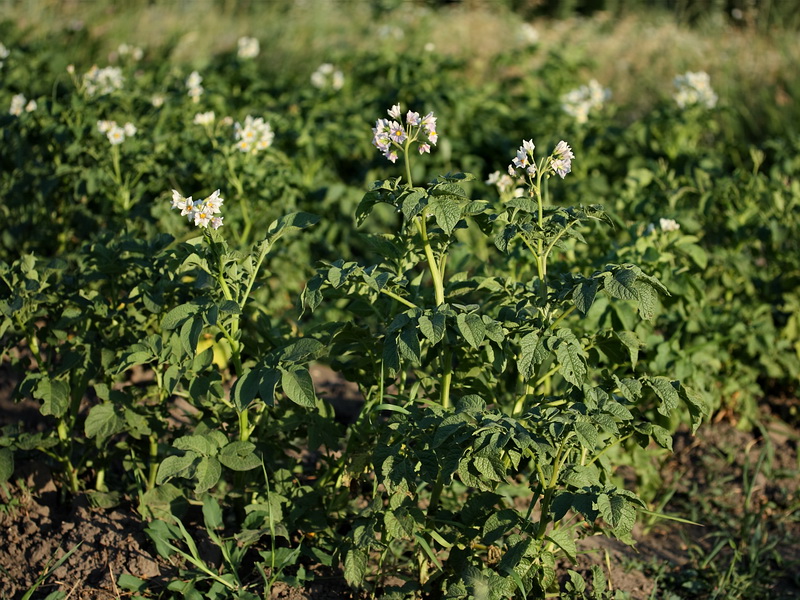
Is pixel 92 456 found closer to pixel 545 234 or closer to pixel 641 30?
pixel 545 234

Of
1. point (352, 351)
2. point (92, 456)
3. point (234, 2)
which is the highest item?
point (352, 351)

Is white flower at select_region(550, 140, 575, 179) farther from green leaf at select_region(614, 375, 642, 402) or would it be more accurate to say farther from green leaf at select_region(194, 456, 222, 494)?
green leaf at select_region(194, 456, 222, 494)

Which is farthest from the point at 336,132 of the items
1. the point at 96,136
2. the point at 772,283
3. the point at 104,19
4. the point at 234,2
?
the point at 234,2

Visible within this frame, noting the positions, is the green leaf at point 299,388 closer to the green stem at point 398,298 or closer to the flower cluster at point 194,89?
the green stem at point 398,298

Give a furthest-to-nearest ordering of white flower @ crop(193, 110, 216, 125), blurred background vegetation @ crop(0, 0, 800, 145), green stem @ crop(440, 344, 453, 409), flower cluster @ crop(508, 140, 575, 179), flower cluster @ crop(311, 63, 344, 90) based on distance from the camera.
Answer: blurred background vegetation @ crop(0, 0, 800, 145) → flower cluster @ crop(311, 63, 344, 90) → white flower @ crop(193, 110, 216, 125) → green stem @ crop(440, 344, 453, 409) → flower cluster @ crop(508, 140, 575, 179)

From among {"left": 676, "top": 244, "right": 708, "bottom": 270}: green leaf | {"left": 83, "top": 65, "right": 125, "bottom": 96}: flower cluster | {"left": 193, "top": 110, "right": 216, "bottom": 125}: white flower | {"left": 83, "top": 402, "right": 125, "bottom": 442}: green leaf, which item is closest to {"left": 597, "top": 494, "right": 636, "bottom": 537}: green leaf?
A: {"left": 676, "top": 244, "right": 708, "bottom": 270}: green leaf

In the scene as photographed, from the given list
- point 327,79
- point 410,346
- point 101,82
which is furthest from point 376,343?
point 327,79

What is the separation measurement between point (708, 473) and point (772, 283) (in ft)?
2.76

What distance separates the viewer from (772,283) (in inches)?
150

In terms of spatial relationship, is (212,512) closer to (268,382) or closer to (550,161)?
(268,382)

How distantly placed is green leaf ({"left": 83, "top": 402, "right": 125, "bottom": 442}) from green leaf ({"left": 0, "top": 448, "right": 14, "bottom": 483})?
0.87 ft

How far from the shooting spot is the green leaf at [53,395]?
273 cm

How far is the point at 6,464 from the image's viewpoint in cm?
271

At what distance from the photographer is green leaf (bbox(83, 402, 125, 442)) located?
2.68 m
